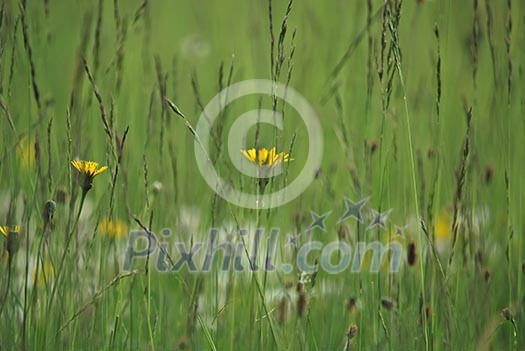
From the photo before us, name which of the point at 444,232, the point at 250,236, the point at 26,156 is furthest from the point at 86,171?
the point at 444,232

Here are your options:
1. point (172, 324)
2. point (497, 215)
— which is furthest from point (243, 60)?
point (172, 324)

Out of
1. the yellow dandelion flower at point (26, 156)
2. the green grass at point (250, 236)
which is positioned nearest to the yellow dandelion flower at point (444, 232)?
the green grass at point (250, 236)

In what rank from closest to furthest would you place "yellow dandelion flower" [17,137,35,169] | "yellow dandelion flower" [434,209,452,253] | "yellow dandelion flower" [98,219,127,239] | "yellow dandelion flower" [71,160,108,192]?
"yellow dandelion flower" [71,160,108,192]
"yellow dandelion flower" [17,137,35,169]
"yellow dandelion flower" [98,219,127,239]
"yellow dandelion flower" [434,209,452,253]

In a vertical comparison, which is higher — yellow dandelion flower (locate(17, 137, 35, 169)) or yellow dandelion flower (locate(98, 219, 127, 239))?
yellow dandelion flower (locate(17, 137, 35, 169))

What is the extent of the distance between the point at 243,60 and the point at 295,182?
120 cm

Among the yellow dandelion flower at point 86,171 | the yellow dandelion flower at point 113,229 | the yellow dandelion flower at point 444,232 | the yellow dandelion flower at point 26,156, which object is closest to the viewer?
the yellow dandelion flower at point 86,171

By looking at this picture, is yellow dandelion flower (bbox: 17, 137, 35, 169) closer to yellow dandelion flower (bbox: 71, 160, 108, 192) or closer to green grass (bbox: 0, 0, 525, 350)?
green grass (bbox: 0, 0, 525, 350)

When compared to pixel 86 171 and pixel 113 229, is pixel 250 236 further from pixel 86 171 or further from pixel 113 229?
pixel 86 171

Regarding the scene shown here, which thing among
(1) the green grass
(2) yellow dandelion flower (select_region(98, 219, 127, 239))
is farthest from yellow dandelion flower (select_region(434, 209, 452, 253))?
(2) yellow dandelion flower (select_region(98, 219, 127, 239))

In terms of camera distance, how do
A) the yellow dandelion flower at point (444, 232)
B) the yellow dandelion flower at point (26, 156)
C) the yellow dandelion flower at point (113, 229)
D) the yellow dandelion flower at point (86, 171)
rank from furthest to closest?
the yellow dandelion flower at point (444, 232) → the yellow dandelion flower at point (113, 229) → the yellow dandelion flower at point (26, 156) → the yellow dandelion flower at point (86, 171)

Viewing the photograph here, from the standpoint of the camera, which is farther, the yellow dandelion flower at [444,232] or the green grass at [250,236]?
the yellow dandelion flower at [444,232]

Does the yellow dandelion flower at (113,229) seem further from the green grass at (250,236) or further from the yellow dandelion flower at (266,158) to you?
the yellow dandelion flower at (266,158)

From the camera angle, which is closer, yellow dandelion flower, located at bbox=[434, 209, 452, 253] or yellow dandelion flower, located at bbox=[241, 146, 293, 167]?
yellow dandelion flower, located at bbox=[241, 146, 293, 167]

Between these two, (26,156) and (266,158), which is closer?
(266,158)
